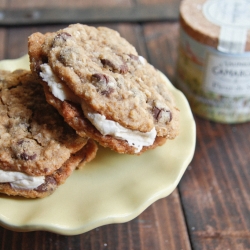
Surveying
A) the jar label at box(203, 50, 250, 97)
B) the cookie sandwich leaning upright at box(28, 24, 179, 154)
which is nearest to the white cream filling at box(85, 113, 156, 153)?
the cookie sandwich leaning upright at box(28, 24, 179, 154)

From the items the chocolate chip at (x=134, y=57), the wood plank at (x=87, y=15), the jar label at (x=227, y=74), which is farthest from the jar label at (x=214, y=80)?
the wood plank at (x=87, y=15)

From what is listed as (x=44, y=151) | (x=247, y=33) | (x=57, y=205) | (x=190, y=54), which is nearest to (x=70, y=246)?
(x=57, y=205)

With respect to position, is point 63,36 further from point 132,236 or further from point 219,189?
point 219,189

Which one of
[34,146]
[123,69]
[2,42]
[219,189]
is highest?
[123,69]

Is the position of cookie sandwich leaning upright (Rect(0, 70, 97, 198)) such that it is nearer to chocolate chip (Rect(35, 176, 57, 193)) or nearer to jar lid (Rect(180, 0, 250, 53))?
chocolate chip (Rect(35, 176, 57, 193))

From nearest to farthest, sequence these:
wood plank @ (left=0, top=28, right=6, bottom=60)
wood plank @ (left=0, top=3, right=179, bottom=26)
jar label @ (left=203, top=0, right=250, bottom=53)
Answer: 1. jar label @ (left=203, top=0, right=250, bottom=53)
2. wood plank @ (left=0, top=28, right=6, bottom=60)
3. wood plank @ (left=0, top=3, right=179, bottom=26)

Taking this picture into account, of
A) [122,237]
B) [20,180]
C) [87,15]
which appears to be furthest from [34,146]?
[87,15]
